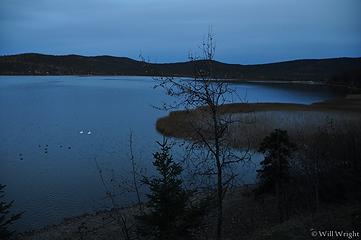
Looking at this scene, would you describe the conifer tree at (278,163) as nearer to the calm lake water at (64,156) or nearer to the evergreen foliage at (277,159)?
the evergreen foliage at (277,159)

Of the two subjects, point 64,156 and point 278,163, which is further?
point 64,156

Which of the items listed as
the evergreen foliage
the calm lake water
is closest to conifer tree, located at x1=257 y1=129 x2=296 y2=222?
the evergreen foliage

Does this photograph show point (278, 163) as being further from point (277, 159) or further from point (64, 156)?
point (64, 156)

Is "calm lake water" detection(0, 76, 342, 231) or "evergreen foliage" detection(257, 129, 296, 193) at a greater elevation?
"evergreen foliage" detection(257, 129, 296, 193)

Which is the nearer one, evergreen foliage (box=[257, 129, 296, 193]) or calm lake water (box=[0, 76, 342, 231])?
evergreen foliage (box=[257, 129, 296, 193])

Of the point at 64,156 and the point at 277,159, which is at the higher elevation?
the point at 277,159

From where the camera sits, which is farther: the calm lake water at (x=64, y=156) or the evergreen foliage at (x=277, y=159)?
the calm lake water at (x=64, y=156)

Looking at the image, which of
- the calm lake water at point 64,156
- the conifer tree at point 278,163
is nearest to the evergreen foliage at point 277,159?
the conifer tree at point 278,163

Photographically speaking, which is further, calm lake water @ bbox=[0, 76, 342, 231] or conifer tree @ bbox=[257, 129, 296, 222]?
calm lake water @ bbox=[0, 76, 342, 231]

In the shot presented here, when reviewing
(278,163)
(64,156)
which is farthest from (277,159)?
(64,156)

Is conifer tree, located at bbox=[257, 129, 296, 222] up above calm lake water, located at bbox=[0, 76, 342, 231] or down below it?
above

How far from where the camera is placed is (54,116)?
48500 millimetres

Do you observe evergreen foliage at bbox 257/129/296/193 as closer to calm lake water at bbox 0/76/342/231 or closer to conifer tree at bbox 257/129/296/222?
conifer tree at bbox 257/129/296/222

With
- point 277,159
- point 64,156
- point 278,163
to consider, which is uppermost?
point 277,159
